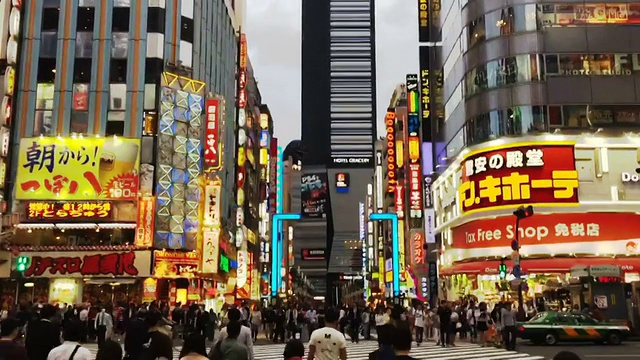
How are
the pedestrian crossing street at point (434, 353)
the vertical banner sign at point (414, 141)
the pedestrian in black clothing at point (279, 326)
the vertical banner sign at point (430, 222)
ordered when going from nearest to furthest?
the pedestrian crossing street at point (434, 353) < the pedestrian in black clothing at point (279, 326) < the vertical banner sign at point (430, 222) < the vertical banner sign at point (414, 141)

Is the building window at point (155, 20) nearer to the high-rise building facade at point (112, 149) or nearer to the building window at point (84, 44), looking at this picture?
the high-rise building facade at point (112, 149)

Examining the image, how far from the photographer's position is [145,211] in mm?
40219

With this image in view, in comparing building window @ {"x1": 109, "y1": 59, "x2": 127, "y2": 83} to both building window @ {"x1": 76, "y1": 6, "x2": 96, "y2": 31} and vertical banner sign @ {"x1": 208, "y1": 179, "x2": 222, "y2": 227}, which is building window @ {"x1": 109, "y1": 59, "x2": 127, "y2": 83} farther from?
vertical banner sign @ {"x1": 208, "y1": 179, "x2": 222, "y2": 227}

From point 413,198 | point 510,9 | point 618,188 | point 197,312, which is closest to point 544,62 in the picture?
point 510,9

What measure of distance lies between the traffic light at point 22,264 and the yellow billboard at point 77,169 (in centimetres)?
371

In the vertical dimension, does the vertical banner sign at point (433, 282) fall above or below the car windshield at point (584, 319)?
above

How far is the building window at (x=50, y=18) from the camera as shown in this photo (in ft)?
147

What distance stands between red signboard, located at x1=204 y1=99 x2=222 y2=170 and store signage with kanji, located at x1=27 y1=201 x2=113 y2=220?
7171 millimetres

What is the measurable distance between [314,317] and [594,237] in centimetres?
1715

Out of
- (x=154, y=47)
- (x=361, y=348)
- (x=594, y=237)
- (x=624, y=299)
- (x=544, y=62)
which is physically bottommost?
(x=361, y=348)

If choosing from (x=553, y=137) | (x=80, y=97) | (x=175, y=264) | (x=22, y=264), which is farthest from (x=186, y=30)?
(x=553, y=137)

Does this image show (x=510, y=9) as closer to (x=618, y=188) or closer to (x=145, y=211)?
(x=618, y=188)

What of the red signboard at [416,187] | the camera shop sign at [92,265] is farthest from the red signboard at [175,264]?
the red signboard at [416,187]

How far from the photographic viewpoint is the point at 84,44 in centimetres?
4462
